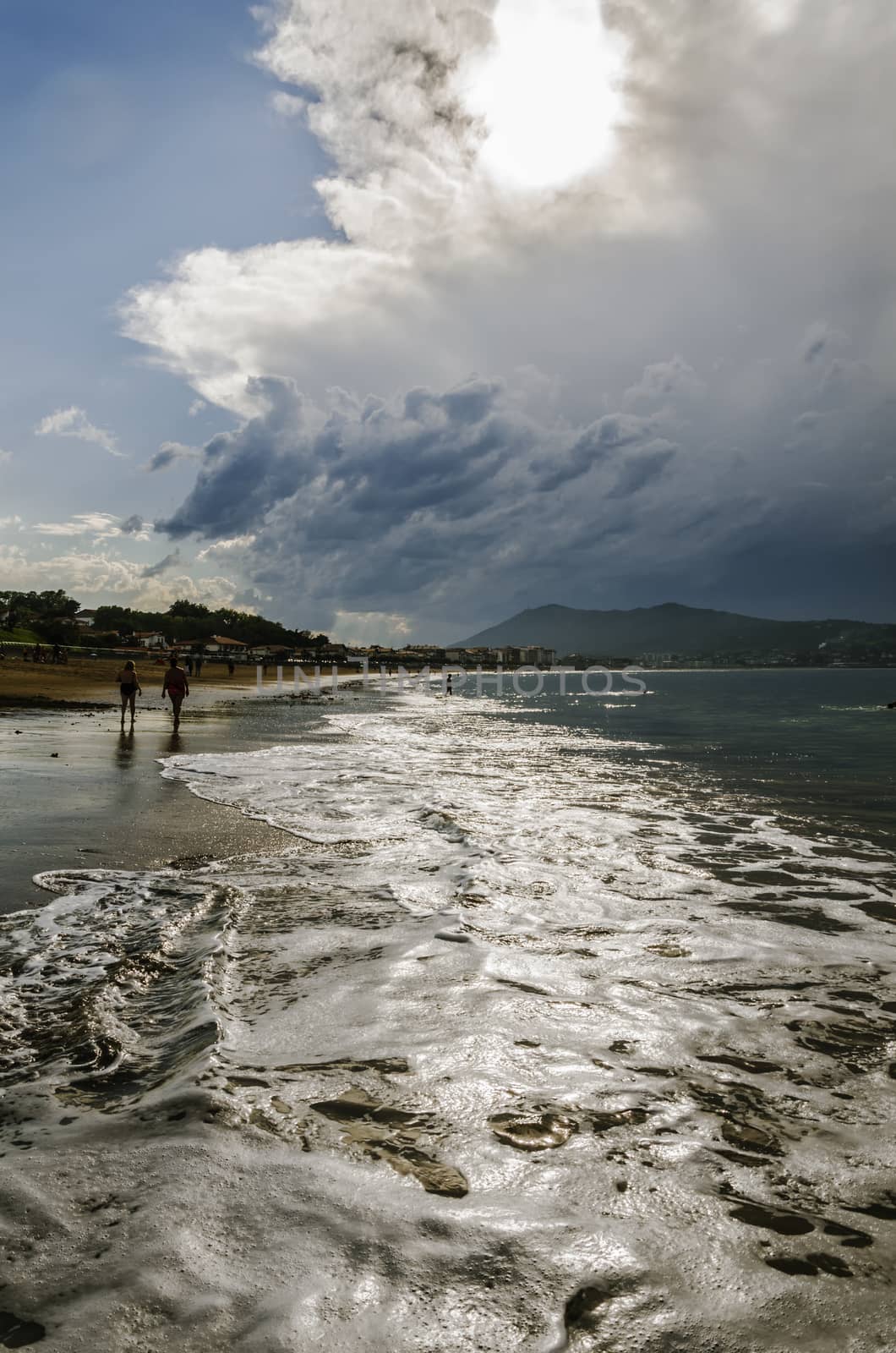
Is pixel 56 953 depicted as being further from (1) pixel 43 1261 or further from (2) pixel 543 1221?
(2) pixel 543 1221

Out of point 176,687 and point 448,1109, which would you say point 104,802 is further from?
point 176,687

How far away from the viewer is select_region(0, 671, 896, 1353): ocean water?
277cm

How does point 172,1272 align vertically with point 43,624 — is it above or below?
below

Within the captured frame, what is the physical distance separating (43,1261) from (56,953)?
3.53 m

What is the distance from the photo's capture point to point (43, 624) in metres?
114

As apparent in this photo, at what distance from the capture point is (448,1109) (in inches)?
159

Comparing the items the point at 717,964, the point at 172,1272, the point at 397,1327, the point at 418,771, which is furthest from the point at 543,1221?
the point at 418,771

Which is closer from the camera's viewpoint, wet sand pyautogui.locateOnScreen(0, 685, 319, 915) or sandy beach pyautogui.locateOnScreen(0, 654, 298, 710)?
wet sand pyautogui.locateOnScreen(0, 685, 319, 915)

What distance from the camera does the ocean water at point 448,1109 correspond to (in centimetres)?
277

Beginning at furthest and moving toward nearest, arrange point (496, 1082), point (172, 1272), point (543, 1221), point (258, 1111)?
point (496, 1082) < point (258, 1111) < point (543, 1221) < point (172, 1272)

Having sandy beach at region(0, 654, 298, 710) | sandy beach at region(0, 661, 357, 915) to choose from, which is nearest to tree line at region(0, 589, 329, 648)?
sandy beach at region(0, 654, 298, 710)

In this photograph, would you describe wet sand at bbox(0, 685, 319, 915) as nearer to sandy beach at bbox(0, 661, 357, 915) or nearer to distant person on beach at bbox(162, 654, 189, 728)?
sandy beach at bbox(0, 661, 357, 915)

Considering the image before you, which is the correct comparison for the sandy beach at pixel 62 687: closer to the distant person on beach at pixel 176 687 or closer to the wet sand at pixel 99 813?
the distant person on beach at pixel 176 687

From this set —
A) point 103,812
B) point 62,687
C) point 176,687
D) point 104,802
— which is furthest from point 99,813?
point 62,687
